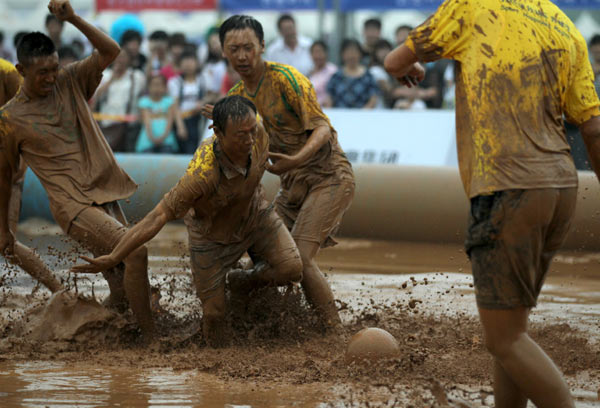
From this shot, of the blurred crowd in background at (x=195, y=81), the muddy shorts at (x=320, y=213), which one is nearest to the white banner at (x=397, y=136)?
the blurred crowd in background at (x=195, y=81)

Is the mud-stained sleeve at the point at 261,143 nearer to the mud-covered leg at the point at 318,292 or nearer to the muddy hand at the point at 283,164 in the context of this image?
the muddy hand at the point at 283,164

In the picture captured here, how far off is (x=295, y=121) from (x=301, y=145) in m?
0.17

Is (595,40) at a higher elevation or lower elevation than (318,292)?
higher

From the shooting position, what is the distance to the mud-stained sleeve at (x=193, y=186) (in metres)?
5.37

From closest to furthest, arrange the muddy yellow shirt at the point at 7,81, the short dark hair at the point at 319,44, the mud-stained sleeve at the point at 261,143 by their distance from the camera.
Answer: the mud-stained sleeve at the point at 261,143
the muddy yellow shirt at the point at 7,81
the short dark hair at the point at 319,44

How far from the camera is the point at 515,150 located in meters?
3.92

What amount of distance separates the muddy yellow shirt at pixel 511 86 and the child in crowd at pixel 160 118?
1036cm

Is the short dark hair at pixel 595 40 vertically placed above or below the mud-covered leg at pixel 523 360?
above

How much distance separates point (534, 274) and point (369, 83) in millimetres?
9776

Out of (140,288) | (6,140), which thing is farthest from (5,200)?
(140,288)

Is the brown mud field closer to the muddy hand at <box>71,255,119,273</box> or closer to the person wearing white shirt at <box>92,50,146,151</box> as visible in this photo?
the muddy hand at <box>71,255,119,273</box>

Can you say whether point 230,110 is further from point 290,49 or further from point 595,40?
point 290,49

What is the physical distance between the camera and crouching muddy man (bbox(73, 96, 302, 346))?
542 cm

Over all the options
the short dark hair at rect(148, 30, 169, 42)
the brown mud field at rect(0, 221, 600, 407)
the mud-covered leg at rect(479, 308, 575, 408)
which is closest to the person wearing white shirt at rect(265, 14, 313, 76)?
the short dark hair at rect(148, 30, 169, 42)
